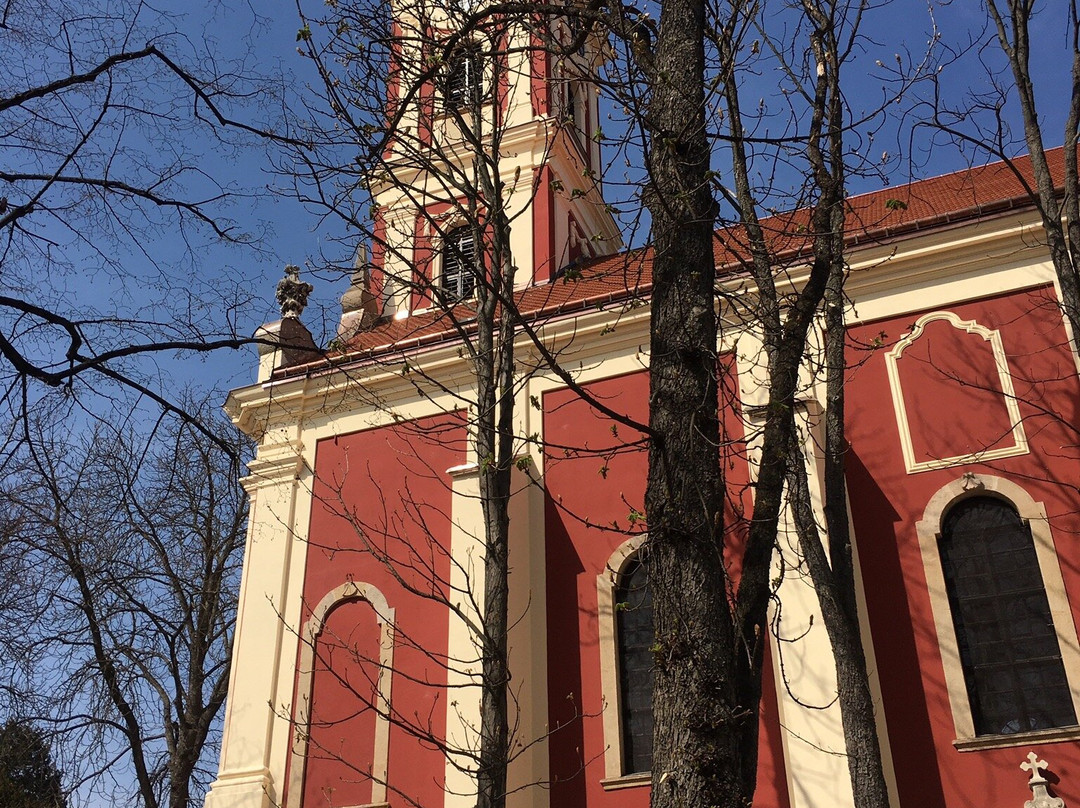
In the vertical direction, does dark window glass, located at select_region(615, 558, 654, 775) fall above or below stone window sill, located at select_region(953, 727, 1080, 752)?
above

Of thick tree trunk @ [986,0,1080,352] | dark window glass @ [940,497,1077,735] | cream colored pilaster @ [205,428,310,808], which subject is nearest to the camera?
thick tree trunk @ [986,0,1080,352]

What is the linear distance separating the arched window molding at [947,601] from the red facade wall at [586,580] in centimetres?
176

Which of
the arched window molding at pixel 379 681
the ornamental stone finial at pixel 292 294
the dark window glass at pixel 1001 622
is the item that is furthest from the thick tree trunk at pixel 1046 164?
the ornamental stone finial at pixel 292 294

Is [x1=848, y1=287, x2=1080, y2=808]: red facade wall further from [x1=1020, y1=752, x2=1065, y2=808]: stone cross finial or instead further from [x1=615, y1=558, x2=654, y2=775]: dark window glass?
[x1=615, y1=558, x2=654, y2=775]: dark window glass

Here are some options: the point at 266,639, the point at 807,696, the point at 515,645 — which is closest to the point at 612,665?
the point at 515,645

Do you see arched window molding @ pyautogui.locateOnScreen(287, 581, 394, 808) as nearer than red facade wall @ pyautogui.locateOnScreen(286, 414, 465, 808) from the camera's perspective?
No

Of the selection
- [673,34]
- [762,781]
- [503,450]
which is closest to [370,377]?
[503,450]

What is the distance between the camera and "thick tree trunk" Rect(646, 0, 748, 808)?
174 inches

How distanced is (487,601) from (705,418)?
402 centimetres

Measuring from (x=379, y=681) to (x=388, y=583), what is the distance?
1573 mm

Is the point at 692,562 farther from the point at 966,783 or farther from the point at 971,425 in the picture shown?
the point at 971,425

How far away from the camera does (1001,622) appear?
35.6 feet

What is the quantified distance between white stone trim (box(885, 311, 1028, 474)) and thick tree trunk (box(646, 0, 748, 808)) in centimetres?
681

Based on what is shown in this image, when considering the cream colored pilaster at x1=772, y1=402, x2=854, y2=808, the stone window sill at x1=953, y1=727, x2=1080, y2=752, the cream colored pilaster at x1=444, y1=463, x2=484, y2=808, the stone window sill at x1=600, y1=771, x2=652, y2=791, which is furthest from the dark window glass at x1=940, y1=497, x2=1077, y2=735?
the cream colored pilaster at x1=444, y1=463, x2=484, y2=808
